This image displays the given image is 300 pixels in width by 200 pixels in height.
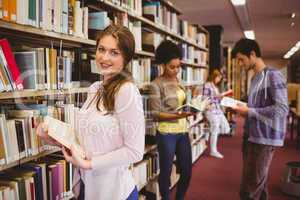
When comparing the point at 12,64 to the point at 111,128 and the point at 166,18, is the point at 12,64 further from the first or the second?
the point at 166,18

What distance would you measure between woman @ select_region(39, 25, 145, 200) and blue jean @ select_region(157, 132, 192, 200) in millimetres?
1254

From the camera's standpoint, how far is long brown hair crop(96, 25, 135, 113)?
4.18 ft

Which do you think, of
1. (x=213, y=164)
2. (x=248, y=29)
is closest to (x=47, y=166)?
(x=213, y=164)

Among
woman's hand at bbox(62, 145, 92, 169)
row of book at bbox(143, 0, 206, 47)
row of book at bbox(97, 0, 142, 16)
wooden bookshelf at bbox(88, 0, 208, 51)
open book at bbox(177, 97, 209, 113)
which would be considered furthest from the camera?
row of book at bbox(143, 0, 206, 47)

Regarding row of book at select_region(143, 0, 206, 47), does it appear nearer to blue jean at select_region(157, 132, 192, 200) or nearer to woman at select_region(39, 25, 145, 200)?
blue jean at select_region(157, 132, 192, 200)

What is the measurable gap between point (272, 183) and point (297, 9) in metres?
3.21

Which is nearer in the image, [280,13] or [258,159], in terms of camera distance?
[258,159]

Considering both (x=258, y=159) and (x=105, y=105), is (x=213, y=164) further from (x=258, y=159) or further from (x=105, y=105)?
(x=105, y=105)

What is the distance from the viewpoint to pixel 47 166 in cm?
172

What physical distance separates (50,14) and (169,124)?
4.47 feet

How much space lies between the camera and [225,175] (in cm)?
420

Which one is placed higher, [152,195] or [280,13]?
[280,13]

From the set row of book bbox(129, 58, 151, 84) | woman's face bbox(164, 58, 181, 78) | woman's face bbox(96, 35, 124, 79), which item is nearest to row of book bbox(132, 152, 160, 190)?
row of book bbox(129, 58, 151, 84)

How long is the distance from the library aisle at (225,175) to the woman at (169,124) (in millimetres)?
839
